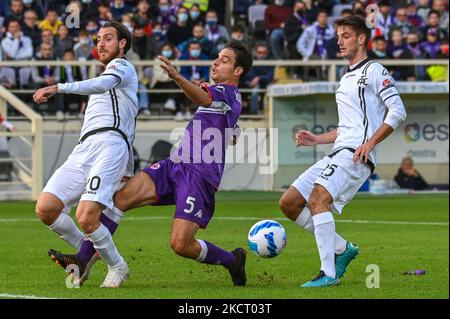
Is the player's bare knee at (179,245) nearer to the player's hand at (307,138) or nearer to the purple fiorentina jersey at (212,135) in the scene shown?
the purple fiorentina jersey at (212,135)

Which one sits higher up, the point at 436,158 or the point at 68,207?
the point at 68,207

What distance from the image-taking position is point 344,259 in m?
11.3

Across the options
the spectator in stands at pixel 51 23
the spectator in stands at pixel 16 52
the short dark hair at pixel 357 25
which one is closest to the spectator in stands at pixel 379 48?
the spectator in stands at pixel 51 23

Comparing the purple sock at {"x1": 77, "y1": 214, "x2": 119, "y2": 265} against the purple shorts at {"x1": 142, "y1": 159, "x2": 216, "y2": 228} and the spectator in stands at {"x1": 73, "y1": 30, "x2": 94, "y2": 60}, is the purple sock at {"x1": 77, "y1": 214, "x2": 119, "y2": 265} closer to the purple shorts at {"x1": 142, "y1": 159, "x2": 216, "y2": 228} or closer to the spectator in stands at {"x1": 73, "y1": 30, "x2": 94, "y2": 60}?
the purple shorts at {"x1": 142, "y1": 159, "x2": 216, "y2": 228}

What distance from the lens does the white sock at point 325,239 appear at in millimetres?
10820

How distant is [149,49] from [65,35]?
6.39ft

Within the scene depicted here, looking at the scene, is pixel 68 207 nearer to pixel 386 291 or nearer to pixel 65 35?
pixel 386 291

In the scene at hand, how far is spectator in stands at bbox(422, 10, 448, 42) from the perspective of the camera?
29.7 metres

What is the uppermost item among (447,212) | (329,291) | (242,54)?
(242,54)

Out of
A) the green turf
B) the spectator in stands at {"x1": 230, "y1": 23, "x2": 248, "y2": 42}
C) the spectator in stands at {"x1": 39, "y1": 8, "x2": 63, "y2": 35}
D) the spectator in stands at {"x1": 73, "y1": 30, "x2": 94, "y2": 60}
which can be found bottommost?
the green turf

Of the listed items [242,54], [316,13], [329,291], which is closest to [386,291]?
[329,291]

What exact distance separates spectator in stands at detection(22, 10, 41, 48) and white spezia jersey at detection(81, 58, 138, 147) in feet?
52.6

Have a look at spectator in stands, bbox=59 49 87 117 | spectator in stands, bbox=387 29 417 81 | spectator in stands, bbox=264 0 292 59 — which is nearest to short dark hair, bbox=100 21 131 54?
spectator in stands, bbox=59 49 87 117

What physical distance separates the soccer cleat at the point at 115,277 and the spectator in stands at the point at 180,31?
17680 mm
